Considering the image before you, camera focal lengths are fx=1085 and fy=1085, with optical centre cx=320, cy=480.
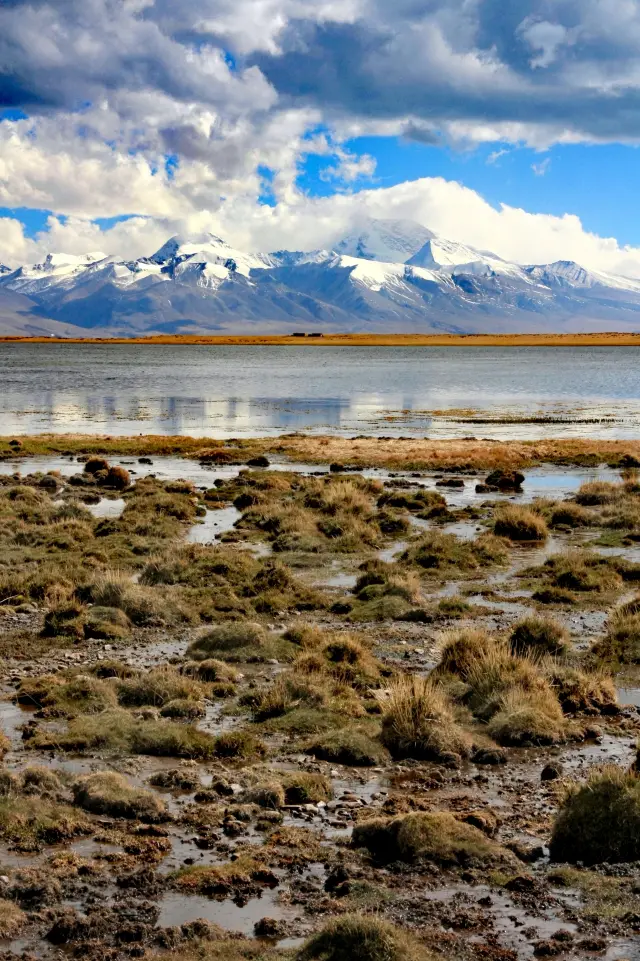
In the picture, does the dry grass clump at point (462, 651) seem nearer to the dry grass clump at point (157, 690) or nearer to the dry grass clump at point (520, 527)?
the dry grass clump at point (157, 690)

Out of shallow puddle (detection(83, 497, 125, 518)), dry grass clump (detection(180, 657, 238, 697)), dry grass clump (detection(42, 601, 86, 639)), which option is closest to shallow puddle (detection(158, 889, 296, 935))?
dry grass clump (detection(180, 657, 238, 697))

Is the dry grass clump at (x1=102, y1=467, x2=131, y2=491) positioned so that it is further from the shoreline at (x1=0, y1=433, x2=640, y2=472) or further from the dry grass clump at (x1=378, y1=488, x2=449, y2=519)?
the dry grass clump at (x1=378, y1=488, x2=449, y2=519)

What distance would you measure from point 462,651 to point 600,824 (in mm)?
6402

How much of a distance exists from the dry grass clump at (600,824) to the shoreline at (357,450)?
3750 cm

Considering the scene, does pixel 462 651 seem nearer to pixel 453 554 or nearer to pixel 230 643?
pixel 230 643

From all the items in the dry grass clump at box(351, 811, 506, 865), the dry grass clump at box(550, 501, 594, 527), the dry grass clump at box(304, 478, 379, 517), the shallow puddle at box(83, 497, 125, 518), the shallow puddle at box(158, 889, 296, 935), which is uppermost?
the dry grass clump at box(304, 478, 379, 517)

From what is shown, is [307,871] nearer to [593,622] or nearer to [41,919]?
[41,919]

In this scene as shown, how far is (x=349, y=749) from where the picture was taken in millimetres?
13406

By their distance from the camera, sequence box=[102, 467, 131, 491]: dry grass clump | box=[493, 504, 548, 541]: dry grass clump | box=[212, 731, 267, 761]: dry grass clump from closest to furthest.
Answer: box=[212, 731, 267, 761]: dry grass clump < box=[493, 504, 548, 541]: dry grass clump < box=[102, 467, 131, 491]: dry grass clump

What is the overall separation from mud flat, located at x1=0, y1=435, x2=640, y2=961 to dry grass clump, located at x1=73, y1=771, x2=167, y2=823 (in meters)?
0.03

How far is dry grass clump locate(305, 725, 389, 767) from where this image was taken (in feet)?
43.6

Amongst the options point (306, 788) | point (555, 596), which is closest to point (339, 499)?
point (555, 596)

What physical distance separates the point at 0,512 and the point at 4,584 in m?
10.6

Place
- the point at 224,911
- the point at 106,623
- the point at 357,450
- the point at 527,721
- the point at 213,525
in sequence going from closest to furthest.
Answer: the point at 224,911
the point at 527,721
the point at 106,623
the point at 213,525
the point at 357,450
